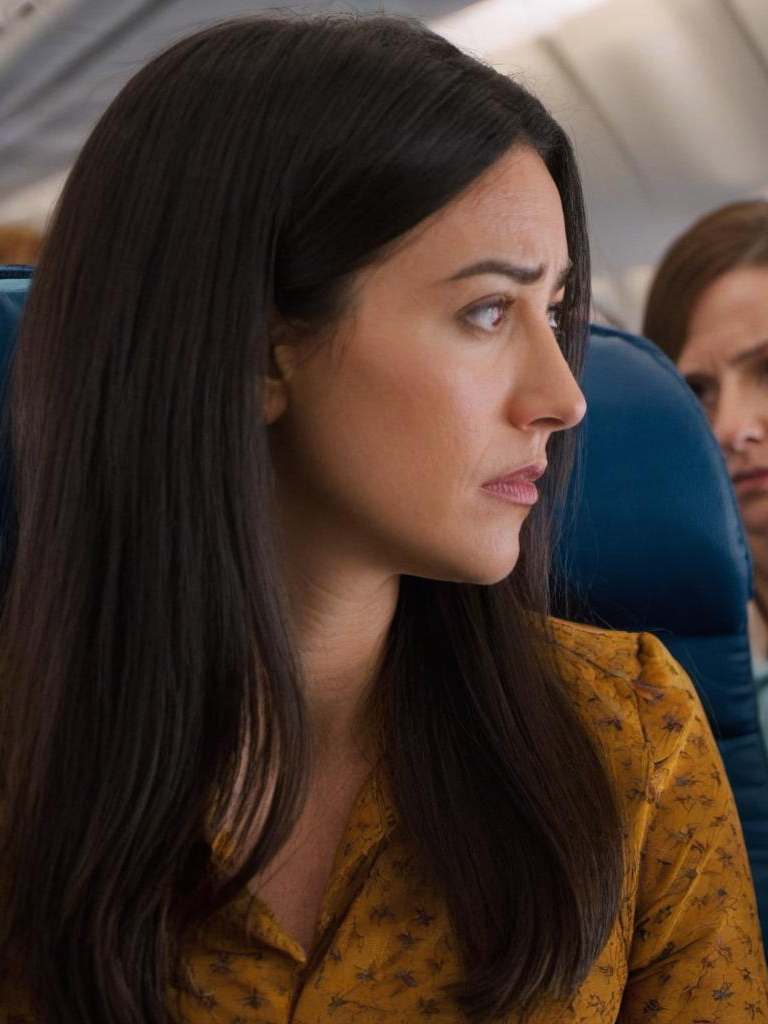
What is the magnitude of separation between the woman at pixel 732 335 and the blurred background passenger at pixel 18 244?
3.90 ft

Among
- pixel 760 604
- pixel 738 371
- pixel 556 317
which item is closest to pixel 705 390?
pixel 738 371

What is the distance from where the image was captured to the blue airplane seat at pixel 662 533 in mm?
1512

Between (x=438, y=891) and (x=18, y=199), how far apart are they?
401 centimetres

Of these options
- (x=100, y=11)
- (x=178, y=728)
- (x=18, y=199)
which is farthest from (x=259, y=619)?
(x=18, y=199)

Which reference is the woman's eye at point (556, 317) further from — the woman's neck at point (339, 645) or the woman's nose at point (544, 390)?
the woman's neck at point (339, 645)

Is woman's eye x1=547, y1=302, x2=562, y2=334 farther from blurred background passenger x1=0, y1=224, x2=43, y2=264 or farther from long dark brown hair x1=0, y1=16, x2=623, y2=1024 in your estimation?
blurred background passenger x1=0, y1=224, x2=43, y2=264

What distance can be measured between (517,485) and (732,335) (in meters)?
1.13

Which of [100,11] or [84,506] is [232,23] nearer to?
[84,506]

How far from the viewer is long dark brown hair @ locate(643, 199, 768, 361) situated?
226 centimetres

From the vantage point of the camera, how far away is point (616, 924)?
4.08 ft

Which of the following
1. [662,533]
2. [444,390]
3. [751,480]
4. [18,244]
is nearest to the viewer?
[444,390]

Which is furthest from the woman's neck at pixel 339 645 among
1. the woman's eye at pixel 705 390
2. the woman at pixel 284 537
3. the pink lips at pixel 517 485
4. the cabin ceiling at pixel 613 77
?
the cabin ceiling at pixel 613 77

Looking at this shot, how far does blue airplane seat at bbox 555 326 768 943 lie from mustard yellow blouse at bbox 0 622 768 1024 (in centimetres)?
16

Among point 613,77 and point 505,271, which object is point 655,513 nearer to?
point 505,271
